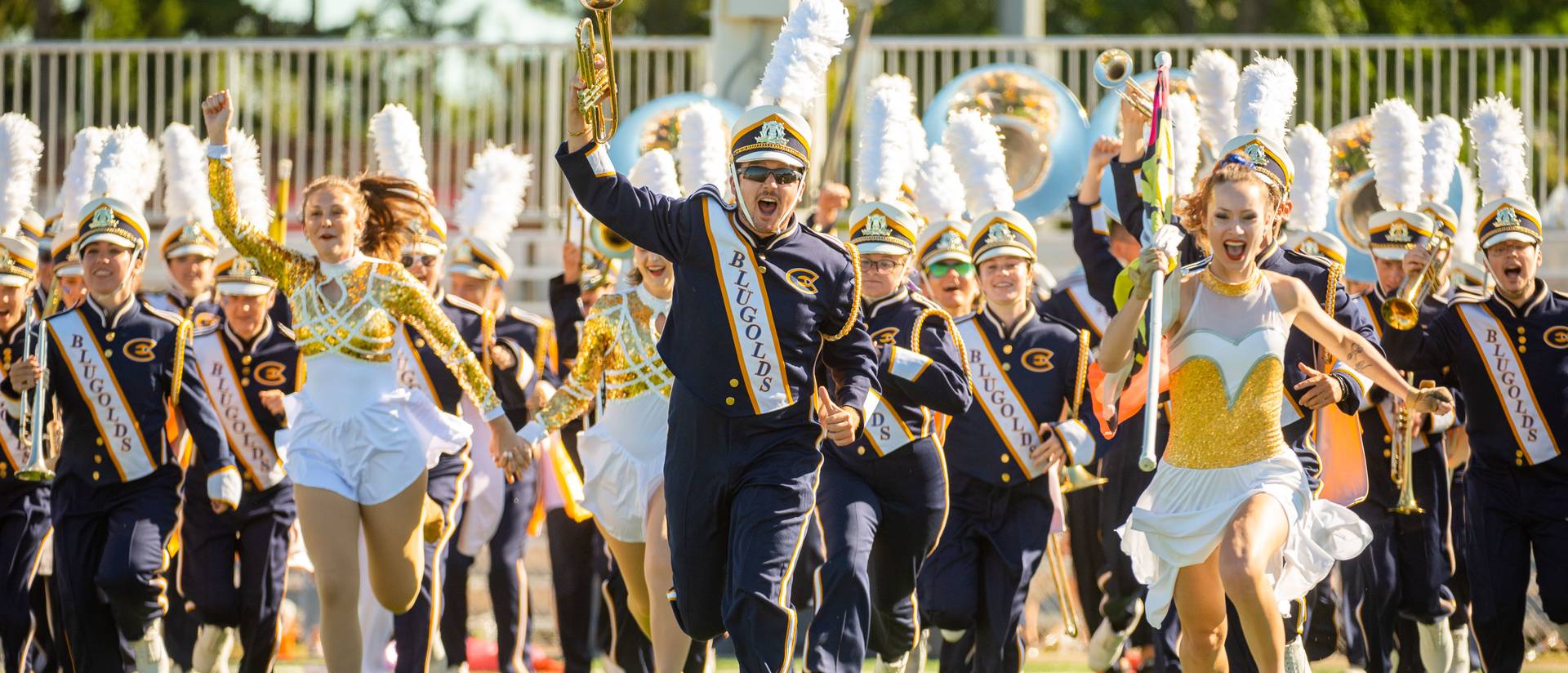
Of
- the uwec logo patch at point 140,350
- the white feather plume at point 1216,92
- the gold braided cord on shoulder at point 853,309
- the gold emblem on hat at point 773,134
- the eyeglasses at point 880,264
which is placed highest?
the white feather plume at point 1216,92

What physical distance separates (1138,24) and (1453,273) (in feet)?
45.8

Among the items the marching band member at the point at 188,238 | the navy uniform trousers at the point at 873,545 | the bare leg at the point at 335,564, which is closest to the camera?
the bare leg at the point at 335,564

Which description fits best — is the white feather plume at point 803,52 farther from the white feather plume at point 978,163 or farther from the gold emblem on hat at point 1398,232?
the gold emblem on hat at point 1398,232

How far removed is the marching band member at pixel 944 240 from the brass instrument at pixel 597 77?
269 cm

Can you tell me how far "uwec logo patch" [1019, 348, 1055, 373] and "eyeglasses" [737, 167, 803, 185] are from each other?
7.84 feet

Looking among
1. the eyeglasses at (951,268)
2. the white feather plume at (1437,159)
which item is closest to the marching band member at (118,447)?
the eyeglasses at (951,268)

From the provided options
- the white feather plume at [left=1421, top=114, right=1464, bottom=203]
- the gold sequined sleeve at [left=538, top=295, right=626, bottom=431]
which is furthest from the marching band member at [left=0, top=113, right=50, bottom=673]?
the white feather plume at [left=1421, top=114, right=1464, bottom=203]

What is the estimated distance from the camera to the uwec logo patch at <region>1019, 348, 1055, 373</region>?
923 cm

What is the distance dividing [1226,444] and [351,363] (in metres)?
3.25

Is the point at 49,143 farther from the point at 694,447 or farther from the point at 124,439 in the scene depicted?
the point at 694,447

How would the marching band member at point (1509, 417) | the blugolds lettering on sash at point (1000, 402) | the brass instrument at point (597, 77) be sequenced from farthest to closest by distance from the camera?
1. the marching band member at point (1509, 417)
2. the blugolds lettering on sash at point (1000, 402)
3. the brass instrument at point (597, 77)

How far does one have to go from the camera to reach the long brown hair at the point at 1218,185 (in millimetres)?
7477

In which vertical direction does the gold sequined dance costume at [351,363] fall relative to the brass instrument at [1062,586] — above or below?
above

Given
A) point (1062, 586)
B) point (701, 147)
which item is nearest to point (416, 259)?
point (701, 147)
